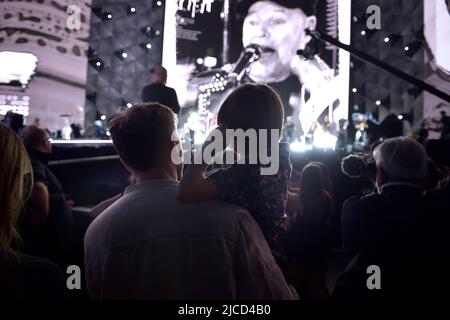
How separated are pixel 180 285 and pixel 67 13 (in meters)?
12.2

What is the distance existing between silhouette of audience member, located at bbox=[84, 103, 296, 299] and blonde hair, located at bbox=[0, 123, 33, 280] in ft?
0.66

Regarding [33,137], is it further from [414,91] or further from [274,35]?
[414,91]

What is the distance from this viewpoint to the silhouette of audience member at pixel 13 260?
3.34 feet

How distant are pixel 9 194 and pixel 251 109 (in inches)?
32.6

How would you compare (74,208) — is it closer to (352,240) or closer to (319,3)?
(352,240)

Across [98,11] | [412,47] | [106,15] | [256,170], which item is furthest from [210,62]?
[256,170]

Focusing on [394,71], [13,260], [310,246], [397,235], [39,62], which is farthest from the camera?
[39,62]

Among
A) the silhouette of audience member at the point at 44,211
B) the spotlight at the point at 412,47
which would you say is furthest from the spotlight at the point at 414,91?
the silhouette of audience member at the point at 44,211

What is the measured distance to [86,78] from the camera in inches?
488

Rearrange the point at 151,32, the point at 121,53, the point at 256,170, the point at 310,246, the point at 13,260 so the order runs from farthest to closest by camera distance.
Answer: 1. the point at 121,53
2. the point at 151,32
3. the point at 310,246
4. the point at 256,170
5. the point at 13,260

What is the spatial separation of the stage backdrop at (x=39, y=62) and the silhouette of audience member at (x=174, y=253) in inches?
426

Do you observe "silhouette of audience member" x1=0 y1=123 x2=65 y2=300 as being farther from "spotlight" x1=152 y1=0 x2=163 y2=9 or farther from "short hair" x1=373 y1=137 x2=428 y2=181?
"spotlight" x1=152 y1=0 x2=163 y2=9

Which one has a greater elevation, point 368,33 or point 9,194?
point 368,33

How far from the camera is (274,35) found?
1109 centimetres
